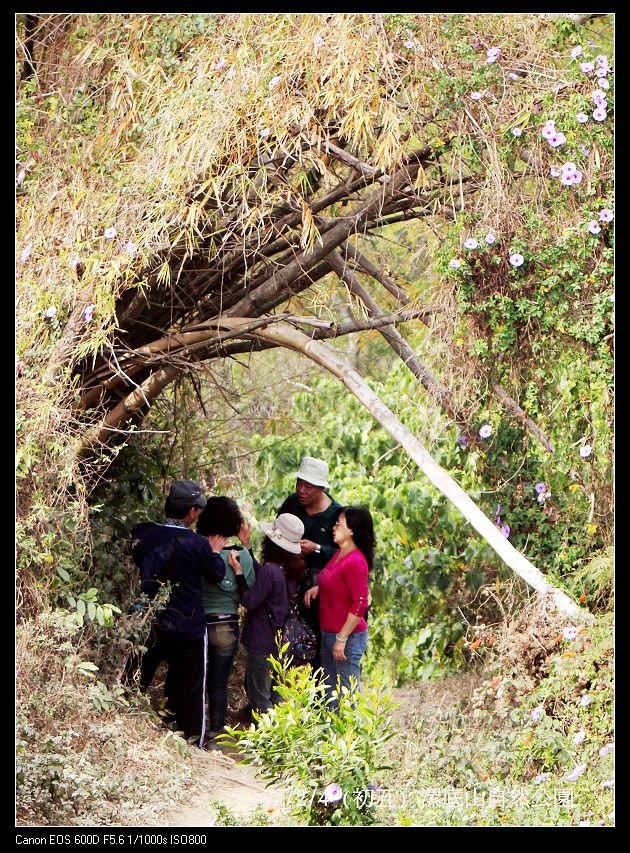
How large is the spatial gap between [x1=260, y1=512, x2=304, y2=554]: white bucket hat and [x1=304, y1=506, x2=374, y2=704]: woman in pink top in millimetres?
228

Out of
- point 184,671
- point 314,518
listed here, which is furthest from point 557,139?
point 184,671

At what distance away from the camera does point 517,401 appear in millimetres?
5141

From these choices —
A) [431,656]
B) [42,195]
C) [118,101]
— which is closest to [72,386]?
[42,195]

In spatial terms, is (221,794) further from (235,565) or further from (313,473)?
(313,473)

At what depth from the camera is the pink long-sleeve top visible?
538 cm

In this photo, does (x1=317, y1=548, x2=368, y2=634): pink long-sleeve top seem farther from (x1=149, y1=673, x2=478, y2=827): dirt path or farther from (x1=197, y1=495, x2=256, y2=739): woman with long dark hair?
(x1=149, y1=673, x2=478, y2=827): dirt path

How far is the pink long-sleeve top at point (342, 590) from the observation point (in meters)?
5.38

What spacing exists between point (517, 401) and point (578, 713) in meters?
1.51

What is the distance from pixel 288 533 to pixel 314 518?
0.55m

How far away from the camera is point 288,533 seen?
5691 millimetres

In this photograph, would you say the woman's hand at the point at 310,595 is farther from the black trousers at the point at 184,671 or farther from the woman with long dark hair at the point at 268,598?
the black trousers at the point at 184,671

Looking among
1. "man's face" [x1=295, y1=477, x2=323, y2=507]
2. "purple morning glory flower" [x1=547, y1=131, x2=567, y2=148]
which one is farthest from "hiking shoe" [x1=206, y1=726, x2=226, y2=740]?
"purple morning glory flower" [x1=547, y1=131, x2=567, y2=148]

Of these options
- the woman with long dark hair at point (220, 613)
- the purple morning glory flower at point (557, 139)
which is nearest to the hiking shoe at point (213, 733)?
the woman with long dark hair at point (220, 613)

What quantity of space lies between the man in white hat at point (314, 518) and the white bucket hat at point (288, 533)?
0.28 meters
